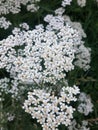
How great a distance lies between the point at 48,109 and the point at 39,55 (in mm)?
522

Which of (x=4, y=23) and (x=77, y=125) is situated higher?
(x=4, y=23)

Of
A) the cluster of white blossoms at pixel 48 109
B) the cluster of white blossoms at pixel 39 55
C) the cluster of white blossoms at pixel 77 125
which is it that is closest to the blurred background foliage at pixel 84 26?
the cluster of white blossoms at pixel 77 125

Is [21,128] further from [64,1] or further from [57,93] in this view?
[64,1]

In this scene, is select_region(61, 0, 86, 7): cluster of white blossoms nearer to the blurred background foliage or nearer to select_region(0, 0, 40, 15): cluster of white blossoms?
the blurred background foliage

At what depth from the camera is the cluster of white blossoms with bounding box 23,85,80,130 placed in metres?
3.17

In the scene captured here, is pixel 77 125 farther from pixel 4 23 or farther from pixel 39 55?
pixel 4 23

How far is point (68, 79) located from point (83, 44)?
0.57m

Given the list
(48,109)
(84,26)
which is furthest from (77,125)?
(84,26)

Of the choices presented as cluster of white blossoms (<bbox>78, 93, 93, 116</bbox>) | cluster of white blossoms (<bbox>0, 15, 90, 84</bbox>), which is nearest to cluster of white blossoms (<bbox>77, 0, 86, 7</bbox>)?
cluster of white blossoms (<bbox>0, 15, 90, 84</bbox>)

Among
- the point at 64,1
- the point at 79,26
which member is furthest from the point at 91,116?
the point at 64,1

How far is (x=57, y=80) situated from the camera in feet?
11.2

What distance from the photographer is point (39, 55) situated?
348cm

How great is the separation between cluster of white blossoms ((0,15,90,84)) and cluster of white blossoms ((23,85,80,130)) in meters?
0.16

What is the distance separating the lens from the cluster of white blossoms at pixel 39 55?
133 inches
